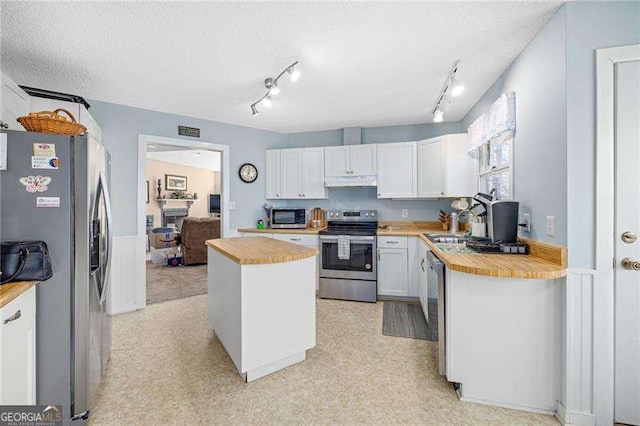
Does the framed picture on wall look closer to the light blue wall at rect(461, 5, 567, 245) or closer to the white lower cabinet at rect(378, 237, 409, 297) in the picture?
the white lower cabinet at rect(378, 237, 409, 297)

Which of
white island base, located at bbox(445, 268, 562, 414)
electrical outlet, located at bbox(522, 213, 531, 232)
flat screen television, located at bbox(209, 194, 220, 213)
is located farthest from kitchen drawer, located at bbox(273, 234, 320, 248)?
flat screen television, located at bbox(209, 194, 220, 213)

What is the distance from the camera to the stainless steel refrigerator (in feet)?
4.46

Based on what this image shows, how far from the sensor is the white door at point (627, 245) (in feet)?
4.63

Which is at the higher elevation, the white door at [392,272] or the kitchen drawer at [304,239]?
the kitchen drawer at [304,239]

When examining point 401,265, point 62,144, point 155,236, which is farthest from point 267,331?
point 155,236

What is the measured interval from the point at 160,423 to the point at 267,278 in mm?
976

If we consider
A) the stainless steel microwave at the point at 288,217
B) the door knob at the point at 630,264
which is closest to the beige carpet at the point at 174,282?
the stainless steel microwave at the point at 288,217

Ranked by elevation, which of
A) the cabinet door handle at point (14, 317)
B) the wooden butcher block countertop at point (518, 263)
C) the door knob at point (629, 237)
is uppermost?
the door knob at point (629, 237)

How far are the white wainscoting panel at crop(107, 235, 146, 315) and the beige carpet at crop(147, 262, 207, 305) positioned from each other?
0.27m

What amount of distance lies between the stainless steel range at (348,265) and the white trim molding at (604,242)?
212 cm

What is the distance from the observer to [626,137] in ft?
4.66

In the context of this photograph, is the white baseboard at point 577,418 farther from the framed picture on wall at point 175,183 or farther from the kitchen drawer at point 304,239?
the framed picture on wall at point 175,183

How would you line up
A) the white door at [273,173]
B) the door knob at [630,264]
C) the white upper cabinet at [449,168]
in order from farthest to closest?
the white door at [273,173]
the white upper cabinet at [449,168]
the door knob at [630,264]

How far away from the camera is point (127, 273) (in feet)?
10.4
